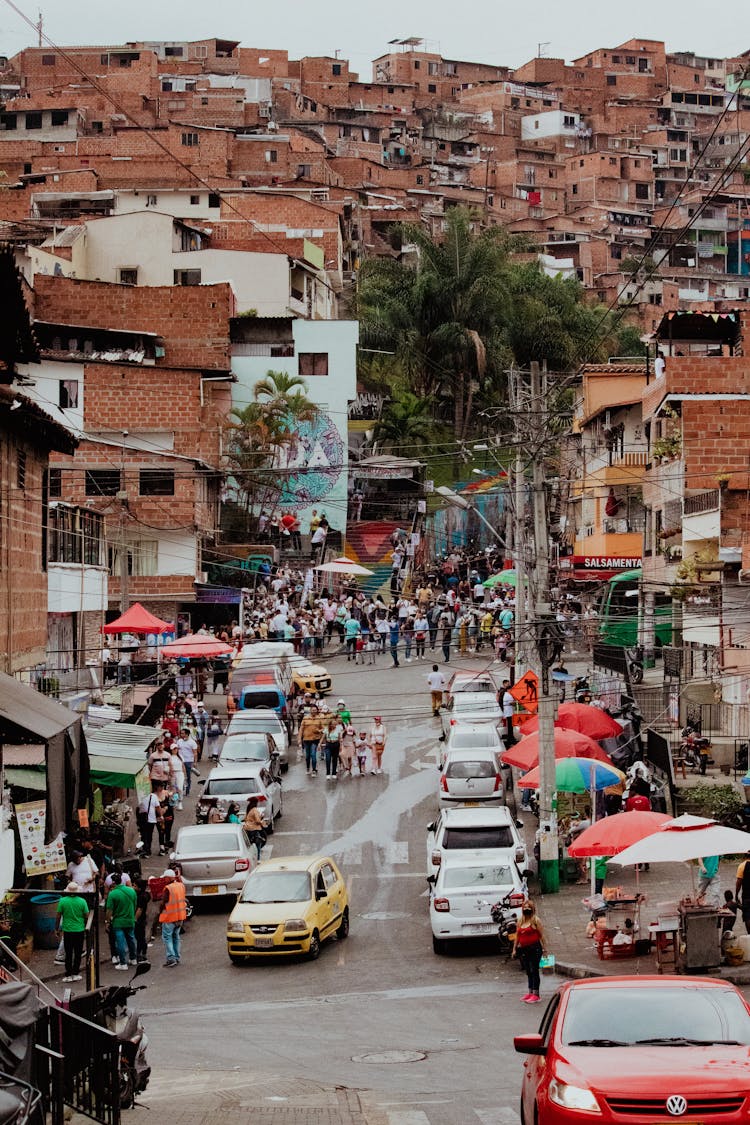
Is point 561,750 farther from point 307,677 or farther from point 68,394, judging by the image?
point 68,394

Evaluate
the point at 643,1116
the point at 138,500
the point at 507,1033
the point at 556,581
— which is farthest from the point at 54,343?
the point at 643,1116

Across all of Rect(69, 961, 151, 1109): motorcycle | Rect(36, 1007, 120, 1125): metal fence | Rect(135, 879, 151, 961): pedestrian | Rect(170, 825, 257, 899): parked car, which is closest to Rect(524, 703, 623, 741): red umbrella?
Rect(170, 825, 257, 899): parked car

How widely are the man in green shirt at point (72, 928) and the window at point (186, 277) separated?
54.9 meters

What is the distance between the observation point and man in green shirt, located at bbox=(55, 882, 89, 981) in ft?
73.4

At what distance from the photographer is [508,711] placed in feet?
140

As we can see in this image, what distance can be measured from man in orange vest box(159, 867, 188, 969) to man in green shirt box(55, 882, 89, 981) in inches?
60.3

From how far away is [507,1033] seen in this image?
1814 cm

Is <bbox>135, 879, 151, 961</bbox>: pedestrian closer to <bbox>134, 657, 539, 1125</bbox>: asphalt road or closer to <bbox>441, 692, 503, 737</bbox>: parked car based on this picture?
<bbox>134, 657, 539, 1125</bbox>: asphalt road

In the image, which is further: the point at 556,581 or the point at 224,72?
the point at 224,72

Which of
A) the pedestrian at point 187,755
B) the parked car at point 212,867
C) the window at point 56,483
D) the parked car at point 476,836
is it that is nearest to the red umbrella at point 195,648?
the pedestrian at point 187,755

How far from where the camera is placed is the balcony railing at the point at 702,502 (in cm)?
3578

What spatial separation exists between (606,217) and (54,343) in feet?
283

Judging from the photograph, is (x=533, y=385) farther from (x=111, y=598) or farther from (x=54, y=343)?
(x=54, y=343)

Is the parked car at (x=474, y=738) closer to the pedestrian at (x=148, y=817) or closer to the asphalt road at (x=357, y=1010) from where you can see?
the asphalt road at (x=357, y=1010)
